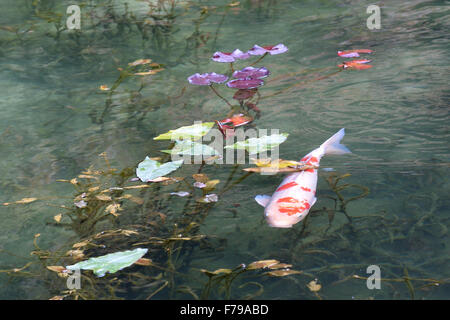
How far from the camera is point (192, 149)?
2.28 meters

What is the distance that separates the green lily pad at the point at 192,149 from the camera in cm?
225

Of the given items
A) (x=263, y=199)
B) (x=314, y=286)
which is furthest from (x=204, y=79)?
(x=314, y=286)

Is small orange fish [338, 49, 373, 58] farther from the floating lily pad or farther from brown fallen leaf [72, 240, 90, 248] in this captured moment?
brown fallen leaf [72, 240, 90, 248]

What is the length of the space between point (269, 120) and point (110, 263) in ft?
5.18

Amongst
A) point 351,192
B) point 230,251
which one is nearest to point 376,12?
point 351,192

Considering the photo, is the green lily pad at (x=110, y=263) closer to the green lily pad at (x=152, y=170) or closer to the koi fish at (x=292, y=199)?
the green lily pad at (x=152, y=170)

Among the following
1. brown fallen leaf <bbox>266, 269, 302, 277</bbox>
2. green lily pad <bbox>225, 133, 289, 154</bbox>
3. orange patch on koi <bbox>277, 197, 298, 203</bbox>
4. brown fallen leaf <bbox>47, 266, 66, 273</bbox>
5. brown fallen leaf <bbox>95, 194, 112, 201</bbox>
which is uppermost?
green lily pad <bbox>225, 133, 289, 154</bbox>

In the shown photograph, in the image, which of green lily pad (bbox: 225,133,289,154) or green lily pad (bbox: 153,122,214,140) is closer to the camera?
green lily pad (bbox: 225,133,289,154)

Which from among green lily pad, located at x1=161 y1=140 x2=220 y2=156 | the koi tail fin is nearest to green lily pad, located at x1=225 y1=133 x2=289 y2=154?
green lily pad, located at x1=161 y1=140 x2=220 y2=156

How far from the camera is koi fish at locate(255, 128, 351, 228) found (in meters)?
2.07

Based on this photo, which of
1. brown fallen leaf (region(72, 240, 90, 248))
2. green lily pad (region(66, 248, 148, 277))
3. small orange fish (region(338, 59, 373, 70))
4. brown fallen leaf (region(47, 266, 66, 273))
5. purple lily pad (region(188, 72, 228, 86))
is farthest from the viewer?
small orange fish (region(338, 59, 373, 70))

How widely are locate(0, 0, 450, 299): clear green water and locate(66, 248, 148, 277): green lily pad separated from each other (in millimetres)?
200

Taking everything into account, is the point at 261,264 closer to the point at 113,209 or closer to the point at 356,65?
the point at 113,209

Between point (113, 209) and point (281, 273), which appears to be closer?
point (281, 273)
